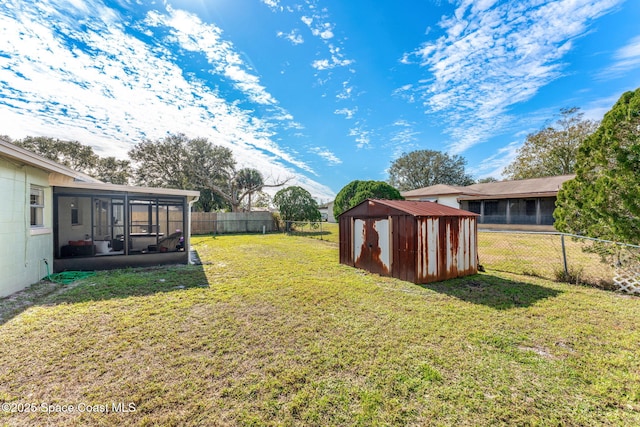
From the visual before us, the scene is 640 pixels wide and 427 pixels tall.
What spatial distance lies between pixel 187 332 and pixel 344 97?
13486 mm

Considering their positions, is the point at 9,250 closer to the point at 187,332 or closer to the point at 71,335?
the point at 71,335

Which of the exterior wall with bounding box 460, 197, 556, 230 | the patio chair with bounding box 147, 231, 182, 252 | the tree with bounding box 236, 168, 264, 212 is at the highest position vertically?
the tree with bounding box 236, 168, 264, 212

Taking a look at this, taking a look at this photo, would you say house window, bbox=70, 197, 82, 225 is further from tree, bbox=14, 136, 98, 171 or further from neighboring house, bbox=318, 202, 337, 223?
neighboring house, bbox=318, 202, 337, 223

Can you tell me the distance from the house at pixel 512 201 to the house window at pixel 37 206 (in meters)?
22.0

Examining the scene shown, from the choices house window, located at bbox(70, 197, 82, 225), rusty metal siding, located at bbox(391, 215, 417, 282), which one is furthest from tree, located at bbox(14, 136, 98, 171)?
rusty metal siding, located at bbox(391, 215, 417, 282)

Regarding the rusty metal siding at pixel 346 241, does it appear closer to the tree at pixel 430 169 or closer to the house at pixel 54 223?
the house at pixel 54 223

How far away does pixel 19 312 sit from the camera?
382 cm

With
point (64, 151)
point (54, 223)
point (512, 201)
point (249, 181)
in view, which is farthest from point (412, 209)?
point (64, 151)

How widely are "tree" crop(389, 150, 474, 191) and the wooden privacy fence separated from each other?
24684 mm

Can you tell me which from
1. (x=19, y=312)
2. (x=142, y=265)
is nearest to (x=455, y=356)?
(x=19, y=312)

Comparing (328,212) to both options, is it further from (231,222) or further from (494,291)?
(494,291)

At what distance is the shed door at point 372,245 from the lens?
20.4 feet

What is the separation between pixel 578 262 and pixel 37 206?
13821 millimetres

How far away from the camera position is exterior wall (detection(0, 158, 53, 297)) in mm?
4426
